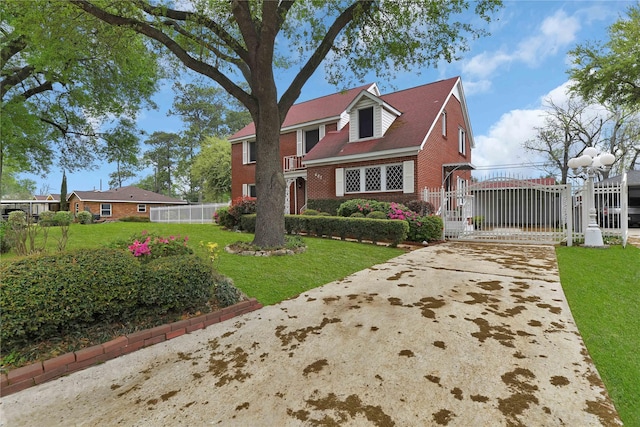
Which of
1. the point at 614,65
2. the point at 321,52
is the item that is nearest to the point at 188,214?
the point at 321,52

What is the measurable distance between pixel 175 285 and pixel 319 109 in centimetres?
1771

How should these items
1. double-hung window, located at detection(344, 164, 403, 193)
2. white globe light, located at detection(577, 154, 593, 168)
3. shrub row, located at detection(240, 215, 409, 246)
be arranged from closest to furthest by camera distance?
white globe light, located at detection(577, 154, 593, 168) → shrub row, located at detection(240, 215, 409, 246) → double-hung window, located at detection(344, 164, 403, 193)

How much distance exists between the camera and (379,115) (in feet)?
47.0

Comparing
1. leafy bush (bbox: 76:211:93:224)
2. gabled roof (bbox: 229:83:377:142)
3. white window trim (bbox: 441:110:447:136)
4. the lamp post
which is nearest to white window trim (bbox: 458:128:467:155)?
white window trim (bbox: 441:110:447:136)

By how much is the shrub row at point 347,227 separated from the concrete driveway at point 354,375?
4.73 m

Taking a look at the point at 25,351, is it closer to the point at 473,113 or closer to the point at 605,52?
the point at 473,113

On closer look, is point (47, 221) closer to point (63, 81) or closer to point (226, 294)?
point (63, 81)

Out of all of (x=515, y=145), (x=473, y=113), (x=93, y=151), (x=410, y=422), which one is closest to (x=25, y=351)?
(x=410, y=422)

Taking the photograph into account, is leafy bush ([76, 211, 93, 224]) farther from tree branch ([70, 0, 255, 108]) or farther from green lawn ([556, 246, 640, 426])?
green lawn ([556, 246, 640, 426])

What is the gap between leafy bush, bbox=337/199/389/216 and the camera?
454 inches

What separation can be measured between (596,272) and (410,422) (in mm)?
6134

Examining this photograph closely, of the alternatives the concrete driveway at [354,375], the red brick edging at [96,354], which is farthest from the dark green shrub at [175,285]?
the concrete driveway at [354,375]

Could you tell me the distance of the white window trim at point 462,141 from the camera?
57.7 feet

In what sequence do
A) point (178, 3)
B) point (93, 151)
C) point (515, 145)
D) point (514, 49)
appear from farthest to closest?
point (515, 145) → point (93, 151) → point (514, 49) → point (178, 3)
